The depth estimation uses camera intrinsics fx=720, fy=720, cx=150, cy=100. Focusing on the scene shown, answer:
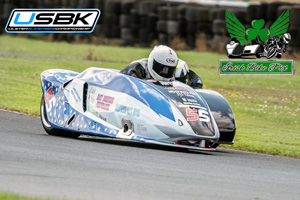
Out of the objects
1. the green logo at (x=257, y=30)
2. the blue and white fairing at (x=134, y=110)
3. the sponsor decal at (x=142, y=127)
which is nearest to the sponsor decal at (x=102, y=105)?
the blue and white fairing at (x=134, y=110)

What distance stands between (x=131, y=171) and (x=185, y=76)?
3908 millimetres

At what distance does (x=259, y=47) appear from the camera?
68.8ft

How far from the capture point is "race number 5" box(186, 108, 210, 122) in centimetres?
984

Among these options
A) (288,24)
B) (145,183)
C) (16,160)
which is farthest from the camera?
(288,24)

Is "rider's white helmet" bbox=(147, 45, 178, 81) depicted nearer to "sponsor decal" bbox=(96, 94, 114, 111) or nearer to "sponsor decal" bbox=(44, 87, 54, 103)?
"sponsor decal" bbox=(96, 94, 114, 111)

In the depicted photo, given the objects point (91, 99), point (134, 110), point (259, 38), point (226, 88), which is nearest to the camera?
point (134, 110)

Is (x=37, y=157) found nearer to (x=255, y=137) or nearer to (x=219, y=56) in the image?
(x=255, y=137)

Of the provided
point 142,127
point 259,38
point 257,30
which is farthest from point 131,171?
point 257,30

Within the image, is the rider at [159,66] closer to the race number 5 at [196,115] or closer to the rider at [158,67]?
the rider at [158,67]

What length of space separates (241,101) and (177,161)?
9.75 m

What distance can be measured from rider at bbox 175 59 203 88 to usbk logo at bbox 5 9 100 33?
51.8 ft

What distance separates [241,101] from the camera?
18531mm

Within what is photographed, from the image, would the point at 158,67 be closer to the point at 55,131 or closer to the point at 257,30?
the point at 55,131

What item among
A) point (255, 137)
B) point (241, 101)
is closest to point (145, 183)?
point (255, 137)
